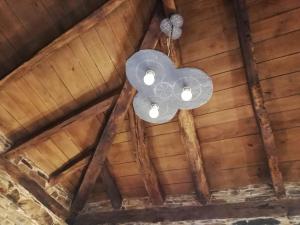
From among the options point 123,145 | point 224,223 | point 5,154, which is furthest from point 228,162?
point 5,154

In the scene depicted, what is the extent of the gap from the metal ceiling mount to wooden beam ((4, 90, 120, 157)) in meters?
1.16

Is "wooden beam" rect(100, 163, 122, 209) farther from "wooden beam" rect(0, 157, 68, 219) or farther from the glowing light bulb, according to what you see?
the glowing light bulb

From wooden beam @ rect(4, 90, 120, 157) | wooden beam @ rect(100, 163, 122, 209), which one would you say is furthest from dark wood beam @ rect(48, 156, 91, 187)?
wooden beam @ rect(4, 90, 120, 157)

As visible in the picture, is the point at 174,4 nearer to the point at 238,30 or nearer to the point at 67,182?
the point at 238,30

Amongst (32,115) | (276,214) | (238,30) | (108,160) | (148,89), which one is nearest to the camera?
(148,89)

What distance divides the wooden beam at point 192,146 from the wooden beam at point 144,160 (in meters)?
0.46

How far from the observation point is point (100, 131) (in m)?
3.36

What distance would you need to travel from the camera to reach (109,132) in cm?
312

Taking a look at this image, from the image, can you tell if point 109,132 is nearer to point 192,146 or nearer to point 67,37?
point 192,146

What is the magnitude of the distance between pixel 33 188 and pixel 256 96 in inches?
103

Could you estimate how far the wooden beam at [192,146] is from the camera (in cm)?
280

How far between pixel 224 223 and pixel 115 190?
1.40 meters

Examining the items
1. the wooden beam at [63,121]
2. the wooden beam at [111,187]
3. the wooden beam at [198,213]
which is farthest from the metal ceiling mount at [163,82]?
the wooden beam at [111,187]

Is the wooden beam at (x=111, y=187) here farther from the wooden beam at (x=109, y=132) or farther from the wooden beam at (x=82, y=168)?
the wooden beam at (x=109, y=132)
